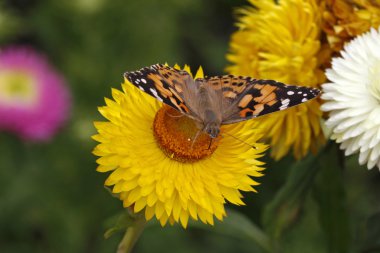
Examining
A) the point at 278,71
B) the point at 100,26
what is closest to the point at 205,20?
the point at 100,26

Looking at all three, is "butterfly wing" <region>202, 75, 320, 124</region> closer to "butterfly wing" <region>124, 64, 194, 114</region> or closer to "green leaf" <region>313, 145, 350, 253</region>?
"butterfly wing" <region>124, 64, 194, 114</region>

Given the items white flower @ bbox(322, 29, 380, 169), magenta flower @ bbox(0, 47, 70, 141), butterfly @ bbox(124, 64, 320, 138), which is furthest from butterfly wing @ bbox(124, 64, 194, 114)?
magenta flower @ bbox(0, 47, 70, 141)

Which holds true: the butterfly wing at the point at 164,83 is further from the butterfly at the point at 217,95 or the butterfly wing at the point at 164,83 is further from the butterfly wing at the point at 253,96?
the butterfly wing at the point at 253,96

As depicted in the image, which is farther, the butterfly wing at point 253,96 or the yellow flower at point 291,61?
the yellow flower at point 291,61

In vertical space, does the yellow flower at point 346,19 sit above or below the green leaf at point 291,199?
above

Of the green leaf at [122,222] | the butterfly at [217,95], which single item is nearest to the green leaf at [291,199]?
the butterfly at [217,95]

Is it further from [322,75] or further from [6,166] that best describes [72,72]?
[322,75]

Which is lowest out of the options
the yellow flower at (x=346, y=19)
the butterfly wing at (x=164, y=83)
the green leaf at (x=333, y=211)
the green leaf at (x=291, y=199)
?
the green leaf at (x=333, y=211)
